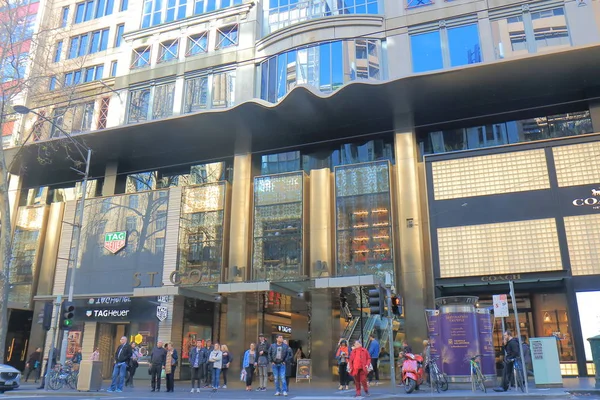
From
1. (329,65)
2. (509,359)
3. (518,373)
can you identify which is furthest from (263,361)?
(329,65)

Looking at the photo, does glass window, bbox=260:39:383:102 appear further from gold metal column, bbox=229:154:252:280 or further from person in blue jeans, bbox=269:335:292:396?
person in blue jeans, bbox=269:335:292:396

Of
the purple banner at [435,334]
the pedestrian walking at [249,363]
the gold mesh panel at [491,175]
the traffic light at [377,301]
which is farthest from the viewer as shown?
the gold mesh panel at [491,175]

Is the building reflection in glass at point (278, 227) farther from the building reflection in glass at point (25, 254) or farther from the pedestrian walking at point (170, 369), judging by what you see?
the building reflection in glass at point (25, 254)

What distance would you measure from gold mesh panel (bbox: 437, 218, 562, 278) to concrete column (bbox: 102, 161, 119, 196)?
1907cm

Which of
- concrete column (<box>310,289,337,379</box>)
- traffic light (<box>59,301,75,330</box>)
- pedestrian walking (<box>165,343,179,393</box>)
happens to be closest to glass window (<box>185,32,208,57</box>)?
concrete column (<box>310,289,337,379</box>)

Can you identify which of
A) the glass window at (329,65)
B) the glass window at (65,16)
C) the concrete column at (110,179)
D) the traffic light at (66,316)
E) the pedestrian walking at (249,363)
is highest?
the glass window at (65,16)

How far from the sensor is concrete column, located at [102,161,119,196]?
29.9 meters

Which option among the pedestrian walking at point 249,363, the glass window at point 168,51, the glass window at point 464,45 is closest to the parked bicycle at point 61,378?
the pedestrian walking at point 249,363

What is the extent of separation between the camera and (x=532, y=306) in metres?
21.4

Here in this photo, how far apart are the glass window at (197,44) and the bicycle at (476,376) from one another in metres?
22.6

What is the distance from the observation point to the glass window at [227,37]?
28747mm

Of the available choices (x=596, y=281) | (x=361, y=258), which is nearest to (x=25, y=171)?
(x=361, y=258)

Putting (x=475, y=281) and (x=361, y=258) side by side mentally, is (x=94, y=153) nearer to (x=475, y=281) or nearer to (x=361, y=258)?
(x=361, y=258)

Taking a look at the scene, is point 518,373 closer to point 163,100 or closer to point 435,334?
point 435,334
